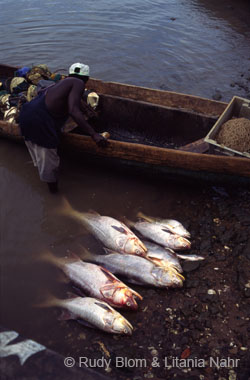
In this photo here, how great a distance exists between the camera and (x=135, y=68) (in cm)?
1056

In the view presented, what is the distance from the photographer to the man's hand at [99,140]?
5.26 m

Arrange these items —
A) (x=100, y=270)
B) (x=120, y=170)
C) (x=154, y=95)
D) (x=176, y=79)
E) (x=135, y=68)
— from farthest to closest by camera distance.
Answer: (x=135, y=68) → (x=176, y=79) → (x=154, y=95) → (x=120, y=170) → (x=100, y=270)

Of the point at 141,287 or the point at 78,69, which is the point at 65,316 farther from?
the point at 78,69

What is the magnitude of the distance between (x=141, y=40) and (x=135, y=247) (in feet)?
34.3

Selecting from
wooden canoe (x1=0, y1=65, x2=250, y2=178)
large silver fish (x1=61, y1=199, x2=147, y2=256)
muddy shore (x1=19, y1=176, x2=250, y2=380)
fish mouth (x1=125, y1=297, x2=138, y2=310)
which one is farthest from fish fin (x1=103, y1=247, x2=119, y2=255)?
wooden canoe (x1=0, y1=65, x2=250, y2=178)

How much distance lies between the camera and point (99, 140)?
5270 mm

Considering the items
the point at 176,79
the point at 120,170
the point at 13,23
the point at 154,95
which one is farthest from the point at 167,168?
the point at 13,23

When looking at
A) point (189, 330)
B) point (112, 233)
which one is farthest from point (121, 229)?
point (189, 330)

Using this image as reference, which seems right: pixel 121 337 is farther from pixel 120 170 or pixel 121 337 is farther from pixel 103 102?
pixel 103 102

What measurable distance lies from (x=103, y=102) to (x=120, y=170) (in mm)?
1935

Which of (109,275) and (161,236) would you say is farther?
(161,236)

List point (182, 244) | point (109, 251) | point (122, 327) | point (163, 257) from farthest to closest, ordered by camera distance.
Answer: point (109, 251)
point (182, 244)
point (163, 257)
point (122, 327)

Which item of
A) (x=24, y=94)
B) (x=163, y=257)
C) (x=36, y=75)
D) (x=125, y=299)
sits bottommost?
(x=125, y=299)

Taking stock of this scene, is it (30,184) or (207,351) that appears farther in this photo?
(30,184)
